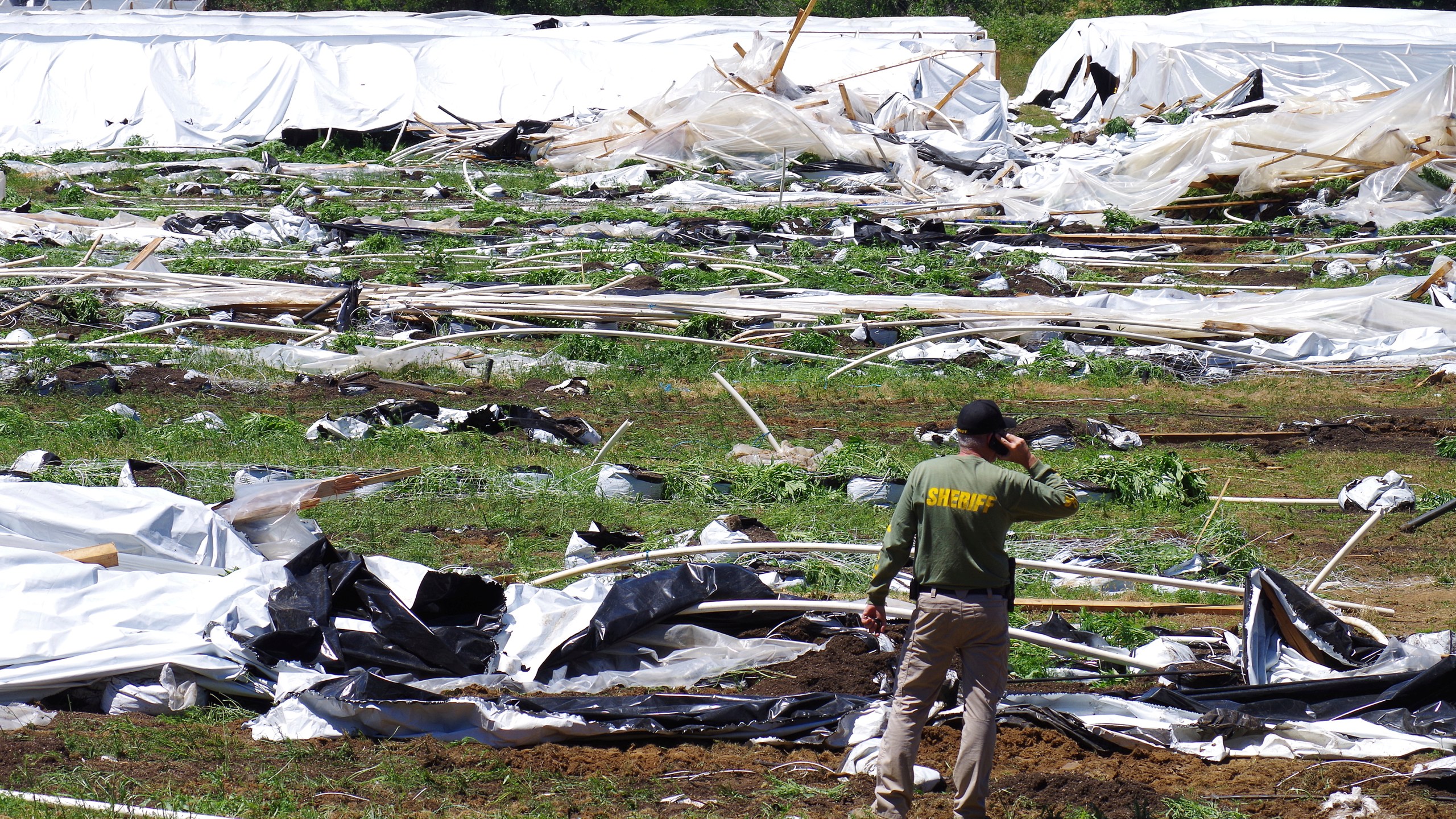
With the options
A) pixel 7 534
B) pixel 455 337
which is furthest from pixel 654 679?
pixel 455 337

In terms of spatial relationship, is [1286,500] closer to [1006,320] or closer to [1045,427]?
[1045,427]

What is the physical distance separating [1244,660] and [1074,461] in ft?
12.3

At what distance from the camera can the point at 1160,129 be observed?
87.4ft

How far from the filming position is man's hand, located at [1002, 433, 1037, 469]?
169 inches

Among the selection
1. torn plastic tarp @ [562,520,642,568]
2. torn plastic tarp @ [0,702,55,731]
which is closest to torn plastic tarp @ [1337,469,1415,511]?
torn plastic tarp @ [562,520,642,568]

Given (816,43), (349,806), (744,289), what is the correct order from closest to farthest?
(349,806)
(744,289)
(816,43)

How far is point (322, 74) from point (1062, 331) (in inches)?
998

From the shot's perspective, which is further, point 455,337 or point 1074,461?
point 455,337

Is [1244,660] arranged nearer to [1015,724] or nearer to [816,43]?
[1015,724]

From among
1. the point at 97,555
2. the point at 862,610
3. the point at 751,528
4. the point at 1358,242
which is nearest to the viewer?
the point at 862,610

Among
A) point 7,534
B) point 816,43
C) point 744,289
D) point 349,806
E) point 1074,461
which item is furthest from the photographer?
point 816,43

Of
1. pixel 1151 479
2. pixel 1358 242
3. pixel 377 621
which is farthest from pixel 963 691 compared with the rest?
pixel 1358 242

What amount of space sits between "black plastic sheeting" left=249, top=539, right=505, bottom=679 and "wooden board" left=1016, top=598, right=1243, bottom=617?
9.06 feet

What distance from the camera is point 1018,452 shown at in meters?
4.30
